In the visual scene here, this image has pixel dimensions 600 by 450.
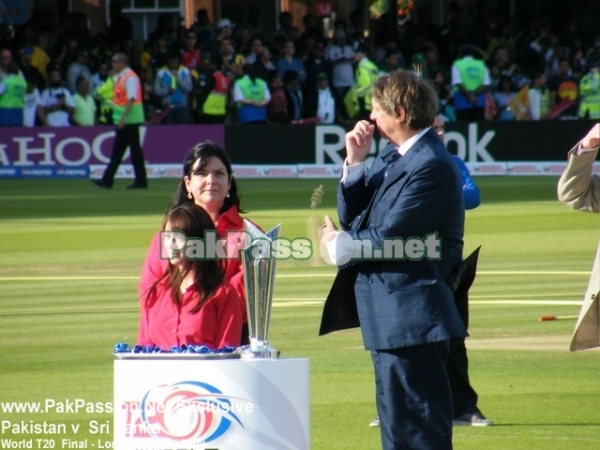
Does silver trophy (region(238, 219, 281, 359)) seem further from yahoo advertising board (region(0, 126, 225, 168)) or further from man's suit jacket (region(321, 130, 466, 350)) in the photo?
yahoo advertising board (region(0, 126, 225, 168))

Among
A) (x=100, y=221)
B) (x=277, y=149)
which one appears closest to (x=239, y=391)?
(x=100, y=221)

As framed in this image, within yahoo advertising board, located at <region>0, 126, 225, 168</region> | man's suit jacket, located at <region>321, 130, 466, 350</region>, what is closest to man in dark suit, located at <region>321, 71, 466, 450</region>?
man's suit jacket, located at <region>321, 130, 466, 350</region>

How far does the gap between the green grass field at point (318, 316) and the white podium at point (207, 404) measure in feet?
9.10

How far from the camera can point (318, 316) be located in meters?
13.3

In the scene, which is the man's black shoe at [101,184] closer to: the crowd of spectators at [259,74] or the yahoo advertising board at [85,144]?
the yahoo advertising board at [85,144]

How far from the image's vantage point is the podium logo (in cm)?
556

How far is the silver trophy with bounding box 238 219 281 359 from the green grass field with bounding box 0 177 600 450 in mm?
2657

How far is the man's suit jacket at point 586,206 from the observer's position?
6.77 m

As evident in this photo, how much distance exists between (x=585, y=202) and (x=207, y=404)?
2347 mm

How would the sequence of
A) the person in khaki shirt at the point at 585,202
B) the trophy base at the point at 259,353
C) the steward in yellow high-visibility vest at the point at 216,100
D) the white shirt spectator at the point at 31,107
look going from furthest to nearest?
the steward in yellow high-visibility vest at the point at 216,100 < the white shirt spectator at the point at 31,107 < the person in khaki shirt at the point at 585,202 < the trophy base at the point at 259,353

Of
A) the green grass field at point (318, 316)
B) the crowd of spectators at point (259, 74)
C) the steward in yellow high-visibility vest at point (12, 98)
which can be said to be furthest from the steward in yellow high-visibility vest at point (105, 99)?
the green grass field at point (318, 316)

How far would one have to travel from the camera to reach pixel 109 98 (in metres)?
30.2

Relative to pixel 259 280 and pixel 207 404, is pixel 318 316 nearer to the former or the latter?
pixel 259 280

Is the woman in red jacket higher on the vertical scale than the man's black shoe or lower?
higher
